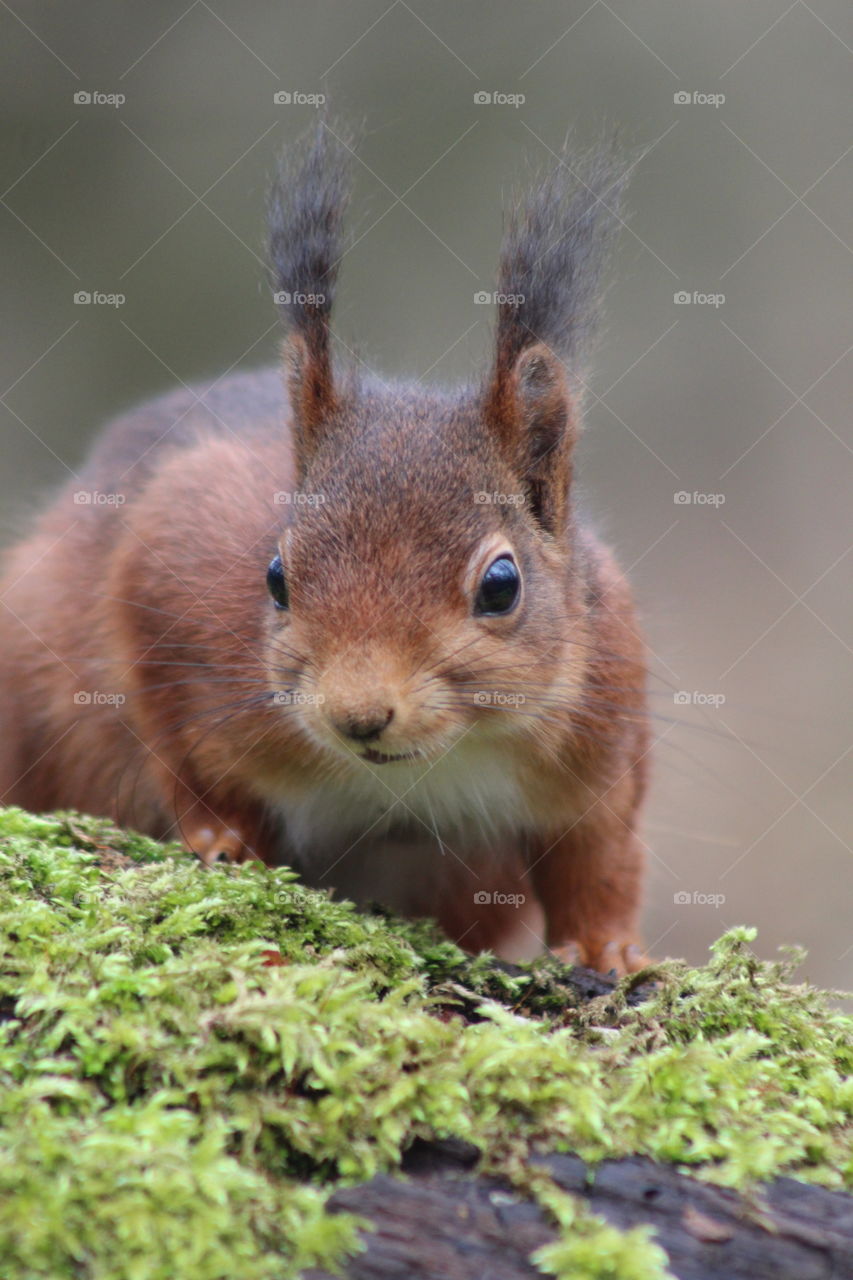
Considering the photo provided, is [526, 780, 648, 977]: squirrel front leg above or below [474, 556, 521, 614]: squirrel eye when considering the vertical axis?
below

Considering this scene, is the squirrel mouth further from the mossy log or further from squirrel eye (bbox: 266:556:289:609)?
the mossy log

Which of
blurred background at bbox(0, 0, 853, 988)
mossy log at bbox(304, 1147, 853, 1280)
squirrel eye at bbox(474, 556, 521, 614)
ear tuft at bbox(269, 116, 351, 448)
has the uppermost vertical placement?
blurred background at bbox(0, 0, 853, 988)

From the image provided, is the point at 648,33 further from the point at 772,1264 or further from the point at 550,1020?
the point at 772,1264

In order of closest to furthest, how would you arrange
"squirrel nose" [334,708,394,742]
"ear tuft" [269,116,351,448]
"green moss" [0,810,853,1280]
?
"green moss" [0,810,853,1280] → "squirrel nose" [334,708,394,742] → "ear tuft" [269,116,351,448]

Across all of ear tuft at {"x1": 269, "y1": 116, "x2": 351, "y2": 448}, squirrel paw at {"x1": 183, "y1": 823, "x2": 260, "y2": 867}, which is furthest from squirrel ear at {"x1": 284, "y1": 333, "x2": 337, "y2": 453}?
squirrel paw at {"x1": 183, "y1": 823, "x2": 260, "y2": 867}

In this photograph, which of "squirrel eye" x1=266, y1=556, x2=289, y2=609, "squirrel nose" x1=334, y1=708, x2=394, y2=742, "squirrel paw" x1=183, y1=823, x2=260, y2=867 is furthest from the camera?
"squirrel paw" x1=183, y1=823, x2=260, y2=867

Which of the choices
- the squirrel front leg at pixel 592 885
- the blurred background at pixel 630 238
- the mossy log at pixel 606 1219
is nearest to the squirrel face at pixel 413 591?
the squirrel front leg at pixel 592 885

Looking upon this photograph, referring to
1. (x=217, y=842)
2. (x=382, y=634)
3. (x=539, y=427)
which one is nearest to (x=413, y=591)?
(x=382, y=634)
